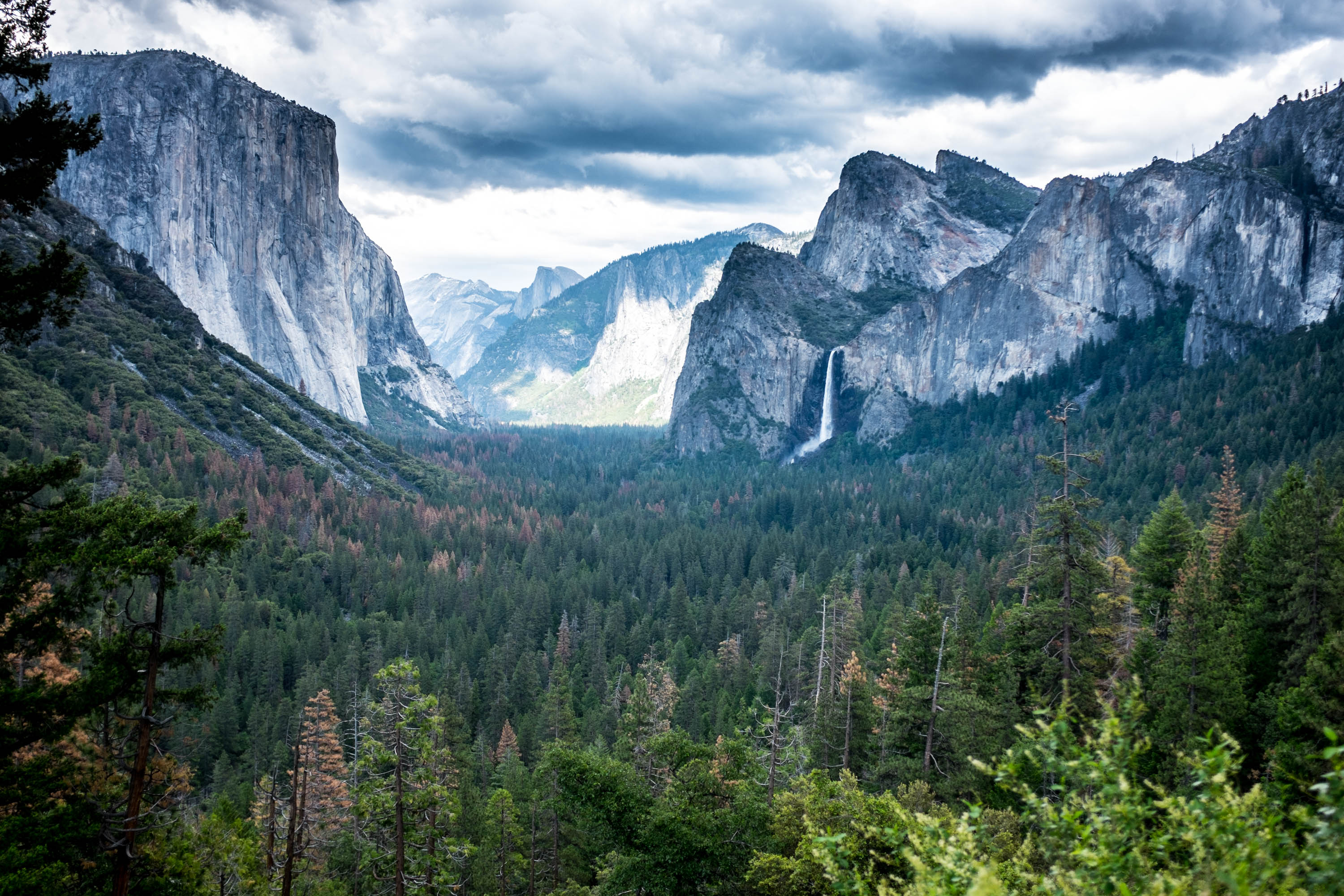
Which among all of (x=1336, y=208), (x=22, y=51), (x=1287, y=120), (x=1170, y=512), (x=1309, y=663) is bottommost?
(x=1309, y=663)

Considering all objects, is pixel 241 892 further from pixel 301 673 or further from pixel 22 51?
pixel 301 673

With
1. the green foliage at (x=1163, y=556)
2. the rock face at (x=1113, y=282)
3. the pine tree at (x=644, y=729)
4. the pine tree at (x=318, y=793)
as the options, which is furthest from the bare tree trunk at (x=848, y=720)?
the rock face at (x=1113, y=282)

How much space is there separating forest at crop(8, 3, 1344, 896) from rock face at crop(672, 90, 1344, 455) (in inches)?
809

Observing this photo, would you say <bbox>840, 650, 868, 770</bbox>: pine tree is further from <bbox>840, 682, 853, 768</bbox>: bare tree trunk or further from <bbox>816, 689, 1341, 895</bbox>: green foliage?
<bbox>816, 689, 1341, 895</bbox>: green foliage

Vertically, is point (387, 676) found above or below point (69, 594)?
below

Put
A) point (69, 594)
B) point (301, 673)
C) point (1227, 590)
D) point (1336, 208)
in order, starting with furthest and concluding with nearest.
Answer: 1. point (1336, 208)
2. point (301, 673)
3. point (1227, 590)
4. point (69, 594)


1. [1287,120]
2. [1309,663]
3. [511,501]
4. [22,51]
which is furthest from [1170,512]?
[1287,120]

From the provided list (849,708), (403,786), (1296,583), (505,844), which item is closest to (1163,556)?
(1296,583)

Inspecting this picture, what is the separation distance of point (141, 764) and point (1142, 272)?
176990 millimetres

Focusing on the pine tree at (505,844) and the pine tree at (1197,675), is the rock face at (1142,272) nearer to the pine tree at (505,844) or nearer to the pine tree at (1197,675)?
the pine tree at (1197,675)

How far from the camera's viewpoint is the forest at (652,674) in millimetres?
12391

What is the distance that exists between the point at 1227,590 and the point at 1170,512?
669cm

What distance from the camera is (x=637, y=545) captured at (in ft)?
353

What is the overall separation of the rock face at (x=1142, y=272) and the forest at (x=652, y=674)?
809 inches
